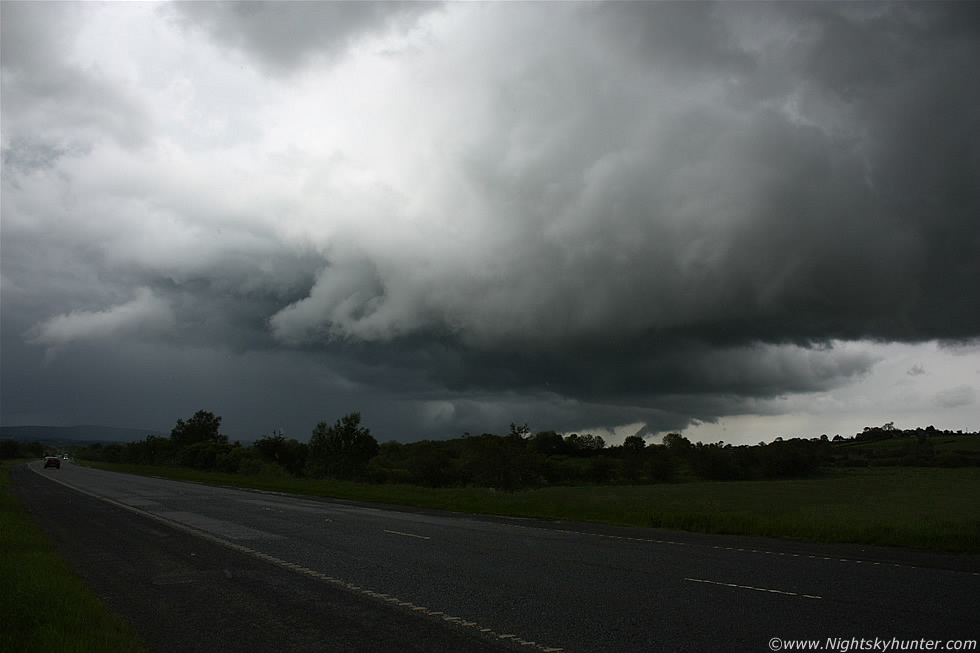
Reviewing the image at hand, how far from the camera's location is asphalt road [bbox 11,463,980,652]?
8.52 meters

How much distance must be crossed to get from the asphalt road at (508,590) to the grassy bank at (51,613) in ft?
1.48

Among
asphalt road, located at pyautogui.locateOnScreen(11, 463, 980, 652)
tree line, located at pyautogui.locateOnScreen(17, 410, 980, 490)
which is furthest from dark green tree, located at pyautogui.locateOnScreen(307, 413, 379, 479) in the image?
asphalt road, located at pyautogui.locateOnScreen(11, 463, 980, 652)

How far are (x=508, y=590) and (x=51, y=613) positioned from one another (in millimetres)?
6758

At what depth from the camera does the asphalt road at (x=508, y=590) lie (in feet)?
28.0

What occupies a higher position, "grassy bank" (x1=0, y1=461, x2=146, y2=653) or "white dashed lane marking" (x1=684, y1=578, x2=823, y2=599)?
"white dashed lane marking" (x1=684, y1=578, x2=823, y2=599)

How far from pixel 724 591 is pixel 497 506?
22725mm

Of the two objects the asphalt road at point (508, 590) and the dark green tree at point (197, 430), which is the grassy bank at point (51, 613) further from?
the dark green tree at point (197, 430)

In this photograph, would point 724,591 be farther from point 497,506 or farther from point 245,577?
point 497,506

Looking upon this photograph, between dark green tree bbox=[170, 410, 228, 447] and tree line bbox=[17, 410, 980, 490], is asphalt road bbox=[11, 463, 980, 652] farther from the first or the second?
dark green tree bbox=[170, 410, 228, 447]

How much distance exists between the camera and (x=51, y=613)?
9.40 meters

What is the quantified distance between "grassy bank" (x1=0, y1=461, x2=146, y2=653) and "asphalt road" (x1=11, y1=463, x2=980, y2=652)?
45cm

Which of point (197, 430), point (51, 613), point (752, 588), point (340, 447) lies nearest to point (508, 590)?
point (752, 588)

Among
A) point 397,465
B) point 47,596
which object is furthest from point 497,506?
point 397,465

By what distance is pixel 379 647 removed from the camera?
8.08 metres
